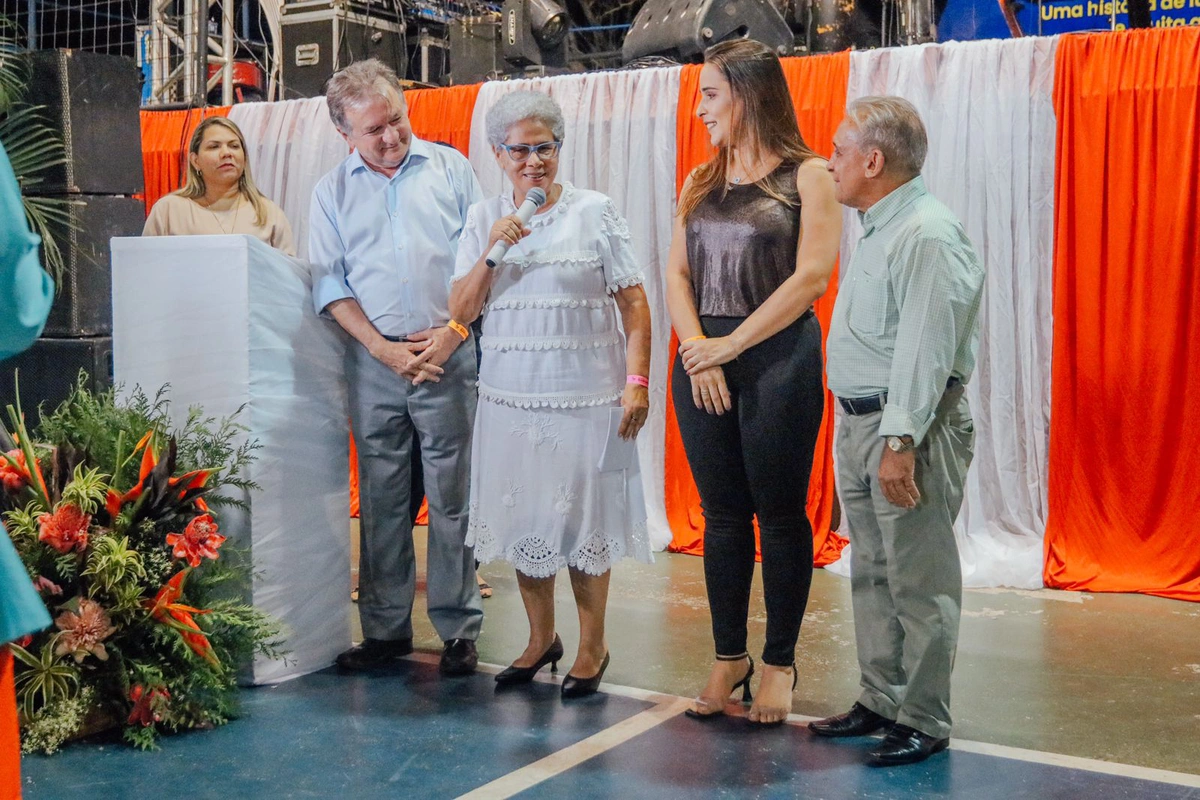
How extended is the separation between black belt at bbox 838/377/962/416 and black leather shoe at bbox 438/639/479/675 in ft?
4.05

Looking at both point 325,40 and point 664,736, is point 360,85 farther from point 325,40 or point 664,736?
point 325,40

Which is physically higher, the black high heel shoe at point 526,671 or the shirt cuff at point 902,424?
the shirt cuff at point 902,424

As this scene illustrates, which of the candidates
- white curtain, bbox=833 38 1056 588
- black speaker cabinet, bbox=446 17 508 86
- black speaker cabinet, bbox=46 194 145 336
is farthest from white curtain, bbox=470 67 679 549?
black speaker cabinet, bbox=46 194 145 336

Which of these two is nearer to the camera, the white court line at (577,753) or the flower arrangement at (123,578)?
the white court line at (577,753)

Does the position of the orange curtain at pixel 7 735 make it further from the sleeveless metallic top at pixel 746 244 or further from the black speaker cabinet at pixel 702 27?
the black speaker cabinet at pixel 702 27

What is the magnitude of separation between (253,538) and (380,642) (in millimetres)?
493

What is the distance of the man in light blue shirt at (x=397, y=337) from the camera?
3.36m

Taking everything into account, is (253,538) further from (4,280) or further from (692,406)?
(4,280)

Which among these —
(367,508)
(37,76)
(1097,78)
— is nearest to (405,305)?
(367,508)

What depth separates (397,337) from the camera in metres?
3.40

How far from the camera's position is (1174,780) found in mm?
2656

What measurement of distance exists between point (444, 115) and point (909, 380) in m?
3.72

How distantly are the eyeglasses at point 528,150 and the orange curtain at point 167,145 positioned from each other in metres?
3.85

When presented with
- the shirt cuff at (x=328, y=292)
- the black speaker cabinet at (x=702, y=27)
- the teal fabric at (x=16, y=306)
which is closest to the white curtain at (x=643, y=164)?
the black speaker cabinet at (x=702, y=27)
